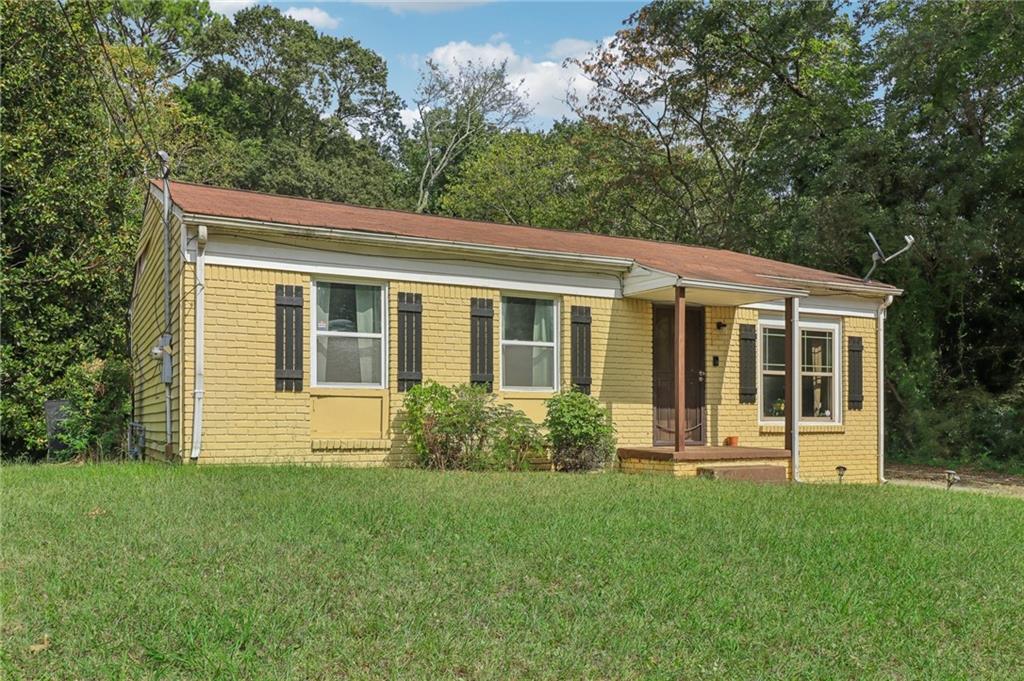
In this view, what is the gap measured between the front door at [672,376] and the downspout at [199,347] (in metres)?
6.41

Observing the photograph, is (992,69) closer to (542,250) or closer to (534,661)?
(542,250)

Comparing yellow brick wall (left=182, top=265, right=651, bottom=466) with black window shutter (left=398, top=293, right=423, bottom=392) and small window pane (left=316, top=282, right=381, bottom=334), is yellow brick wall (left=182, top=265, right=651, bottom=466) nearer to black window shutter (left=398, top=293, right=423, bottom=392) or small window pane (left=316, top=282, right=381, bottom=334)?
black window shutter (left=398, top=293, right=423, bottom=392)

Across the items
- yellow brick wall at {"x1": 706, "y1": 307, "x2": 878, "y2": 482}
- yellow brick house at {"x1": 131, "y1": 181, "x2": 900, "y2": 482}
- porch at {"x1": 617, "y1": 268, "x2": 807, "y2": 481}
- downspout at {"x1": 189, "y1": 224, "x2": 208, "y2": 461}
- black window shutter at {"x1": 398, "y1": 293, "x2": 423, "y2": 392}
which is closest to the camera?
downspout at {"x1": 189, "y1": 224, "x2": 208, "y2": 461}

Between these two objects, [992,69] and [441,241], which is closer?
[441,241]

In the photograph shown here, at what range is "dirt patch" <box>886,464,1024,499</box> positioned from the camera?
1432cm

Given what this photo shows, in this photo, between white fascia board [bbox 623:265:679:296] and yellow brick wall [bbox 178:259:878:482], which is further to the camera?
white fascia board [bbox 623:265:679:296]

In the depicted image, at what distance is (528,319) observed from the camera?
40.8 ft

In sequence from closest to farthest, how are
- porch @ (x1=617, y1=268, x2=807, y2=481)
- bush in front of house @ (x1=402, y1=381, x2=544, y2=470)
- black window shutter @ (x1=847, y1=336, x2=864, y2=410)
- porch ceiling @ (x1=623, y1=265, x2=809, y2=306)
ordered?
bush in front of house @ (x1=402, y1=381, x2=544, y2=470), porch @ (x1=617, y1=268, x2=807, y2=481), porch ceiling @ (x1=623, y1=265, x2=809, y2=306), black window shutter @ (x1=847, y1=336, x2=864, y2=410)

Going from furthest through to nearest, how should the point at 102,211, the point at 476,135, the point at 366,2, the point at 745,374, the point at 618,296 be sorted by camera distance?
the point at 476,135
the point at 102,211
the point at 366,2
the point at 745,374
the point at 618,296

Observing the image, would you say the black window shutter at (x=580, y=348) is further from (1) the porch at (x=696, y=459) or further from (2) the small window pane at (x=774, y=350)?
(2) the small window pane at (x=774, y=350)

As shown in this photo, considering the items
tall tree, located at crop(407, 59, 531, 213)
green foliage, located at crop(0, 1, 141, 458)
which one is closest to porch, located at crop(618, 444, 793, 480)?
green foliage, located at crop(0, 1, 141, 458)

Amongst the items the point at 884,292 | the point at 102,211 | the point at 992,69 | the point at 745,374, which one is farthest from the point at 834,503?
the point at 102,211

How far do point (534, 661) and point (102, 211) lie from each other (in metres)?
16.3

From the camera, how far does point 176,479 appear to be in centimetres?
859
